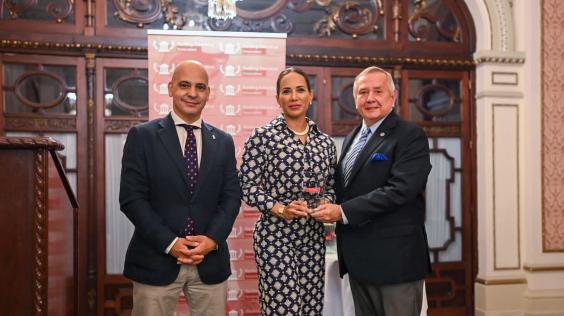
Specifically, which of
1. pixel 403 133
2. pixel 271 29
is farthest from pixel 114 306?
pixel 403 133

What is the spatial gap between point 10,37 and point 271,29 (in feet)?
6.00

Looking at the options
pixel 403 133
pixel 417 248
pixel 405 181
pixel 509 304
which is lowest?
pixel 509 304

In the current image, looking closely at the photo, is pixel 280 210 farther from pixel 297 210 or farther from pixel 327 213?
pixel 327 213

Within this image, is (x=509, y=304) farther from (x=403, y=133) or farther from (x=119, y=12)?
(x=119, y=12)

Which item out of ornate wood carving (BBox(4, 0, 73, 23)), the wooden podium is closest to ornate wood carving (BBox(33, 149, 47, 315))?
the wooden podium

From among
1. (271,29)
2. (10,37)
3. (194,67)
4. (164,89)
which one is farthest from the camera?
(271,29)

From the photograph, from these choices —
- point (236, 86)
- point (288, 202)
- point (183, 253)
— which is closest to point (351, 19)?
point (236, 86)

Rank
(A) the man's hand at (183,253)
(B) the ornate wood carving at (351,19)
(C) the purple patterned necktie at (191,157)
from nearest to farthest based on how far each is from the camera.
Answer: (A) the man's hand at (183,253)
(C) the purple patterned necktie at (191,157)
(B) the ornate wood carving at (351,19)

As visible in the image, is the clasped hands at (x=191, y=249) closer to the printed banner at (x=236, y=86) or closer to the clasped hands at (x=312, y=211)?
the clasped hands at (x=312, y=211)

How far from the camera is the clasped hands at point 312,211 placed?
2203mm

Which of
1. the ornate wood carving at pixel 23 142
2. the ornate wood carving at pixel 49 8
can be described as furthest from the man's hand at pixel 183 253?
the ornate wood carving at pixel 49 8

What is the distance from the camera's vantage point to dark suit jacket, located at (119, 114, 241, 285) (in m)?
2.03

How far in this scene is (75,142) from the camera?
12.5ft

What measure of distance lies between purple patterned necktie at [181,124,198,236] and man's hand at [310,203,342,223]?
500mm
